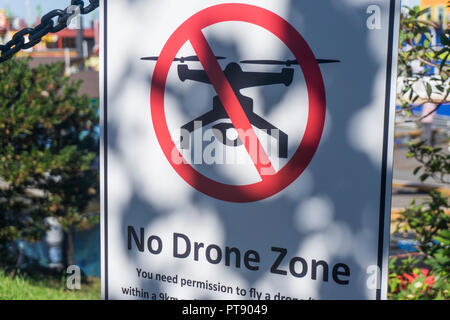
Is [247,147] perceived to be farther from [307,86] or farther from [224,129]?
[307,86]

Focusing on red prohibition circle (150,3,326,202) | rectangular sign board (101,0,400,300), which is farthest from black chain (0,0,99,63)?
red prohibition circle (150,3,326,202)

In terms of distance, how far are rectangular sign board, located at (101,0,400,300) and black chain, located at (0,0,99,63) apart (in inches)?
8.3

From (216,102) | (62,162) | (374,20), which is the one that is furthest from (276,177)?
(62,162)

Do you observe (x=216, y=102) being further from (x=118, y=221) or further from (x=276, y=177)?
(x=118, y=221)

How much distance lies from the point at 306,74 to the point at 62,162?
625 cm

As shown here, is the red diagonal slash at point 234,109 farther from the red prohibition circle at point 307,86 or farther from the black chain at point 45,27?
the black chain at point 45,27

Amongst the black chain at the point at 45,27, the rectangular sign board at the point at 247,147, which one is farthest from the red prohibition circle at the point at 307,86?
the black chain at the point at 45,27

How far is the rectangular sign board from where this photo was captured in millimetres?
1117

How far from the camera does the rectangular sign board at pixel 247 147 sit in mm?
1117

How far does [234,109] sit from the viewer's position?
1.20 metres

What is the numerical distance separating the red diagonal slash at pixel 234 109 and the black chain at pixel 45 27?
50cm

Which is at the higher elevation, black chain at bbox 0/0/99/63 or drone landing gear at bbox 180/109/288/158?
black chain at bbox 0/0/99/63

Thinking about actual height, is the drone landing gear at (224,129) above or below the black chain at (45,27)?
below

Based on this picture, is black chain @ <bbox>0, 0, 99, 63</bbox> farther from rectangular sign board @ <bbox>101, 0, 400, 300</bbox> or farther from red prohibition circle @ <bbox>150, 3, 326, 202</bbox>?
red prohibition circle @ <bbox>150, 3, 326, 202</bbox>
